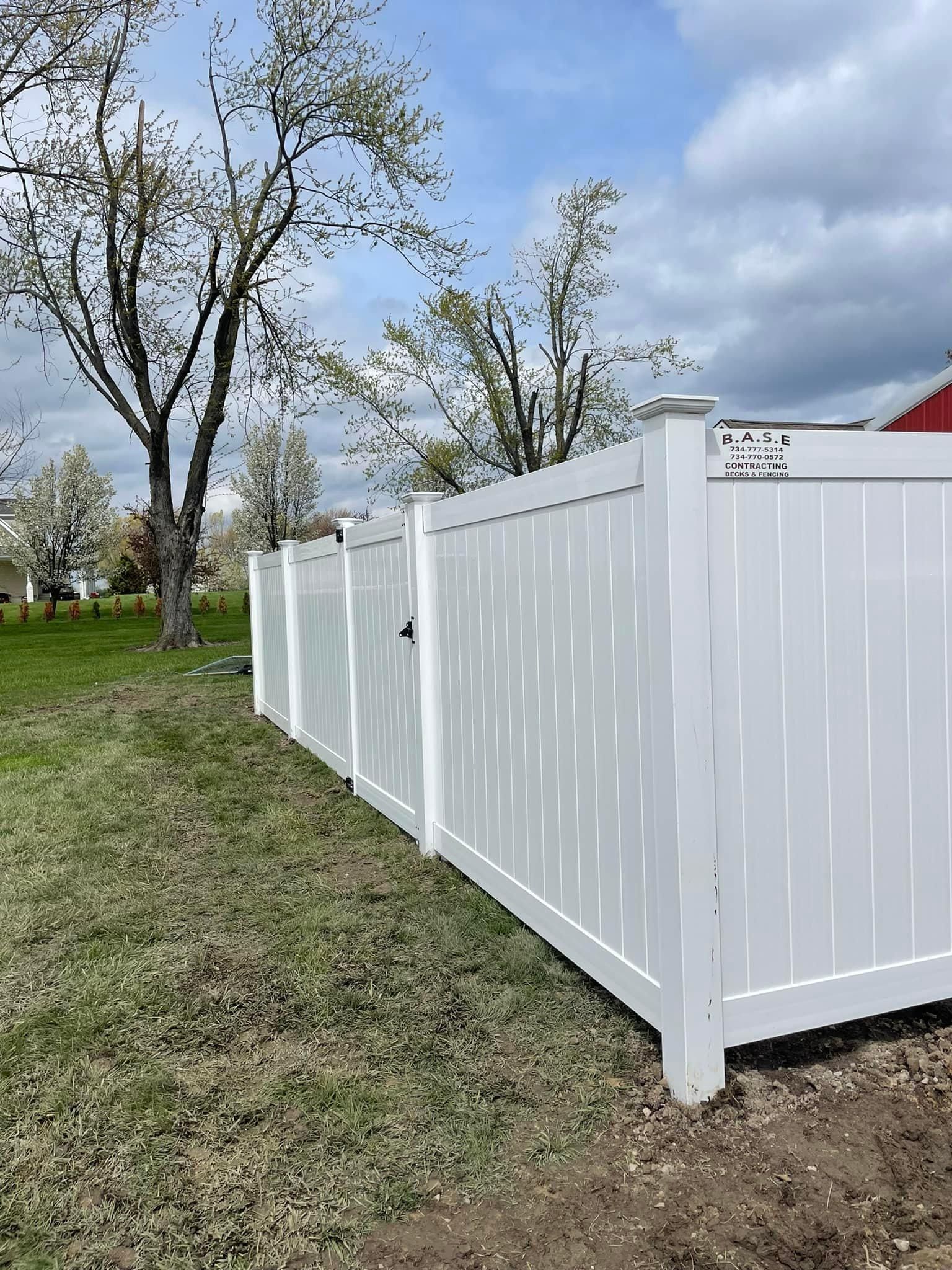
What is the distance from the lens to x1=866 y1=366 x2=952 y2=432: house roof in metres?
8.02

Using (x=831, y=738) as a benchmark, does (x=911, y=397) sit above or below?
above

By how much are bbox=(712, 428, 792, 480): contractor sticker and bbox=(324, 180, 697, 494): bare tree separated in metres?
20.9

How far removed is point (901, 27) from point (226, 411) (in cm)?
1427

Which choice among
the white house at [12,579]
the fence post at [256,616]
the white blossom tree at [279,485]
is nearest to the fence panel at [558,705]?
the fence post at [256,616]

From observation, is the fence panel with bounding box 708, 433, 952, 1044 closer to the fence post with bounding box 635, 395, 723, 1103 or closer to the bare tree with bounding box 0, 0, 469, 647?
the fence post with bounding box 635, 395, 723, 1103

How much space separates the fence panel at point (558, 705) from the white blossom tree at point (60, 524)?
38.8m

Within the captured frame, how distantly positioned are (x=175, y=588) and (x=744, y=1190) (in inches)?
715

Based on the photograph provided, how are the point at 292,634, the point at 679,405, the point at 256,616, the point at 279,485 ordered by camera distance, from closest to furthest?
the point at 679,405, the point at 292,634, the point at 256,616, the point at 279,485

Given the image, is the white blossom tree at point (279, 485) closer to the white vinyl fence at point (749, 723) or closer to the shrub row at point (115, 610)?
the shrub row at point (115, 610)

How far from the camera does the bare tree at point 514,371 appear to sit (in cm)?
2325

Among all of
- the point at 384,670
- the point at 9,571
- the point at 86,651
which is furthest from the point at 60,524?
the point at 384,670

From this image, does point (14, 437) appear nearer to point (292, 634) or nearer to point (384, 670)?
point (292, 634)

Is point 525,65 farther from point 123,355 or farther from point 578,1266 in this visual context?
point 123,355

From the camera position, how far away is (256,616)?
9.47m
